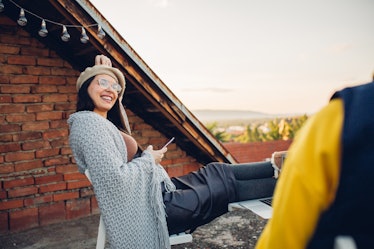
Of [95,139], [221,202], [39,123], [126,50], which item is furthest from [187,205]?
[39,123]

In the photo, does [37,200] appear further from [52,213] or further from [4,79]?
[4,79]

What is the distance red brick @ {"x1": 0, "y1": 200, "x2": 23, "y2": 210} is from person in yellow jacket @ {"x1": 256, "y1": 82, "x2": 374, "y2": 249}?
3119mm

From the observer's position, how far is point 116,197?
1733 mm

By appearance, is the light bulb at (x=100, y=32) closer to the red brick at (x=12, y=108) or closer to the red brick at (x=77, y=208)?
the red brick at (x=12, y=108)

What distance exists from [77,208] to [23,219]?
57 cm

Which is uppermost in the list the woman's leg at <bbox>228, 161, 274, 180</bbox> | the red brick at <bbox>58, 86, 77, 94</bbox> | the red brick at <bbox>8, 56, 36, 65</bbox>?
the red brick at <bbox>8, 56, 36, 65</bbox>

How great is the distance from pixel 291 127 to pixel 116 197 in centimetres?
1163

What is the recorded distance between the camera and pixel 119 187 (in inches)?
67.7

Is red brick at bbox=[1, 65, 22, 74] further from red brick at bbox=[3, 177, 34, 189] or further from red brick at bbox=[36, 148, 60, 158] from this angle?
red brick at bbox=[3, 177, 34, 189]

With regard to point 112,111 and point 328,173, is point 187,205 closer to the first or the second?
point 112,111

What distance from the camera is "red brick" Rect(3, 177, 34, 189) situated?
2.95 m

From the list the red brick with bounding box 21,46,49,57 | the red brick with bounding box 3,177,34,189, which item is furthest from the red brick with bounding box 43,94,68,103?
the red brick with bounding box 3,177,34,189

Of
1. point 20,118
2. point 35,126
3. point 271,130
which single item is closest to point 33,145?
point 35,126

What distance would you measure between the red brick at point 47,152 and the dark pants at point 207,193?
1729mm
